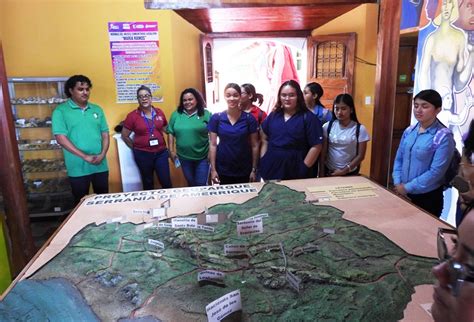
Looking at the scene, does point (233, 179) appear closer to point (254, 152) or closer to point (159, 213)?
point (254, 152)

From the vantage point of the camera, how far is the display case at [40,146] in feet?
12.2

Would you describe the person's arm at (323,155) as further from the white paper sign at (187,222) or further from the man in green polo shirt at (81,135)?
the man in green polo shirt at (81,135)

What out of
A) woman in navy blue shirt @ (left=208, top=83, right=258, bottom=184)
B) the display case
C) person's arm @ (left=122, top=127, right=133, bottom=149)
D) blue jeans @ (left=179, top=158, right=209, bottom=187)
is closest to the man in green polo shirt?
person's arm @ (left=122, top=127, right=133, bottom=149)

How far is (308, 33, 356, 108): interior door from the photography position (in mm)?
4895

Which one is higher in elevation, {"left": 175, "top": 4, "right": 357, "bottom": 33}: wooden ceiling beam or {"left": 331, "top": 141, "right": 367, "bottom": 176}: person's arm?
{"left": 175, "top": 4, "right": 357, "bottom": 33}: wooden ceiling beam

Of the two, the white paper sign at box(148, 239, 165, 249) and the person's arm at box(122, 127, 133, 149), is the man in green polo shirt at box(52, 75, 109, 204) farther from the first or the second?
the white paper sign at box(148, 239, 165, 249)

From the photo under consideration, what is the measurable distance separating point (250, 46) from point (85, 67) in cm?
409

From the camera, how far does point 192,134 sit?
10.6ft

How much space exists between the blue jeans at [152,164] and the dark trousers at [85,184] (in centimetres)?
41

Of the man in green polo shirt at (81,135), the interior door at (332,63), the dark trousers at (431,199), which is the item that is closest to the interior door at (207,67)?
the interior door at (332,63)

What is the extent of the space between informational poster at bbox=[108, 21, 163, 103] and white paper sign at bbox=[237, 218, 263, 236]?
9.39 ft

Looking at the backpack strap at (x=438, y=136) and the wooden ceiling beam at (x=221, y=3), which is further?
the backpack strap at (x=438, y=136)

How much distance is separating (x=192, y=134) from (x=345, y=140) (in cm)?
132

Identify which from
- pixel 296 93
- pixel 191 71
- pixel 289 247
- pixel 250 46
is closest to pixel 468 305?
pixel 289 247
